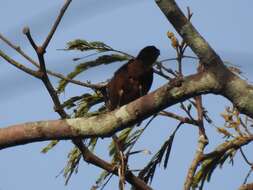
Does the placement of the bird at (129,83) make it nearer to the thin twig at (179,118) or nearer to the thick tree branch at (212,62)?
the thin twig at (179,118)

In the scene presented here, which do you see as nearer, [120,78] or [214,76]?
[214,76]

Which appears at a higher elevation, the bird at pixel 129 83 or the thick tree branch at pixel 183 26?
the thick tree branch at pixel 183 26

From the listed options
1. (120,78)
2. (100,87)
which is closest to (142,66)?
(120,78)

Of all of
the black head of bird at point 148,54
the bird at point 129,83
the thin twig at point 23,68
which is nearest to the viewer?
the thin twig at point 23,68

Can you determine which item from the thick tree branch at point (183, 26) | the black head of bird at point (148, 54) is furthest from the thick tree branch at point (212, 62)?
the black head of bird at point (148, 54)

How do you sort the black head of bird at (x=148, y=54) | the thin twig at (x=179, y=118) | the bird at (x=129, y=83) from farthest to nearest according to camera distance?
the black head of bird at (x=148, y=54) → the bird at (x=129, y=83) → the thin twig at (x=179, y=118)

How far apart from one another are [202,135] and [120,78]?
124cm

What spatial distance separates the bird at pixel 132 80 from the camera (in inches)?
177

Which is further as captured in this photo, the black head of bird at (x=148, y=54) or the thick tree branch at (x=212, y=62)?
the black head of bird at (x=148, y=54)

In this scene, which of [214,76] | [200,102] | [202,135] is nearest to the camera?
[214,76]

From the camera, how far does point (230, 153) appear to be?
13.6 ft

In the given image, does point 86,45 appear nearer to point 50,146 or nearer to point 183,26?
point 50,146

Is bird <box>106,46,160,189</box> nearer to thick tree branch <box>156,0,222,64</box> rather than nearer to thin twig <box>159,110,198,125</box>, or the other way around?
thin twig <box>159,110,198,125</box>

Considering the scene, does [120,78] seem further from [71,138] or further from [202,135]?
[71,138]
